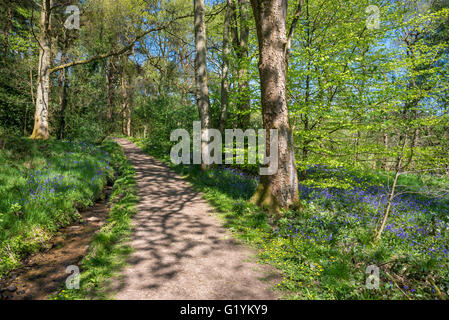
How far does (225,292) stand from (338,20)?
9.66 metres

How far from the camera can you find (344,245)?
4.14 metres

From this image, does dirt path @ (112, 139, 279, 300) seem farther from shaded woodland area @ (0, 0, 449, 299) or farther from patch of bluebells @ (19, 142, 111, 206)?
patch of bluebells @ (19, 142, 111, 206)

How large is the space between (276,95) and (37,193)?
616cm

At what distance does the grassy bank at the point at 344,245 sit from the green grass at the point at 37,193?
379cm

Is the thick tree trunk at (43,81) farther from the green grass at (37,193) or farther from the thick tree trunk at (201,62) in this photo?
the thick tree trunk at (201,62)

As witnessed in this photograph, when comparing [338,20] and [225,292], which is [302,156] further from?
[225,292]

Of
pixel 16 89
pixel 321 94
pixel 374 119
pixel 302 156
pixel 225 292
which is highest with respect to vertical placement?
pixel 16 89

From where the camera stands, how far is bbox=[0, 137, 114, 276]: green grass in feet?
13.4

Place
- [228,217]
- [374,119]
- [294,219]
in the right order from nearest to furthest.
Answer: [294,219] → [228,217] → [374,119]

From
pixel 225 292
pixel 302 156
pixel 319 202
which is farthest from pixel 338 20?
pixel 225 292

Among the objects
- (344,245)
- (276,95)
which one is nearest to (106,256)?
(344,245)

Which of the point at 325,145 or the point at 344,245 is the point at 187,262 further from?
the point at 325,145

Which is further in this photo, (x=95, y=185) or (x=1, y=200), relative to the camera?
(x=95, y=185)

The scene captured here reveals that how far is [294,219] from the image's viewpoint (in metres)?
5.18
